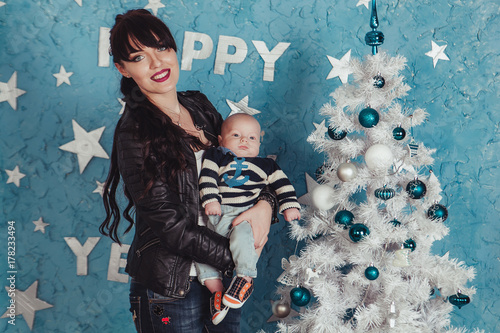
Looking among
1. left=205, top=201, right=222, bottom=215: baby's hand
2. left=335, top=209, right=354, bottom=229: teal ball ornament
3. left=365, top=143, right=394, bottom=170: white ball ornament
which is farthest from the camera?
left=335, top=209, right=354, bottom=229: teal ball ornament

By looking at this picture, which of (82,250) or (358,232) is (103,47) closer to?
(82,250)

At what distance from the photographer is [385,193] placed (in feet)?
5.42

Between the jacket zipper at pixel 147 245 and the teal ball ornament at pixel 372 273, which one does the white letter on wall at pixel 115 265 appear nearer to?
the jacket zipper at pixel 147 245

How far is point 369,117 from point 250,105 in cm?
76

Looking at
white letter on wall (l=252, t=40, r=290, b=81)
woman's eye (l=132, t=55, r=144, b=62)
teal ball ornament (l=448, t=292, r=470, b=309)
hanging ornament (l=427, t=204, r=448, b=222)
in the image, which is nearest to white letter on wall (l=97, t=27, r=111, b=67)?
white letter on wall (l=252, t=40, r=290, b=81)

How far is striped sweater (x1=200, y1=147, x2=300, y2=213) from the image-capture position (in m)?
1.44

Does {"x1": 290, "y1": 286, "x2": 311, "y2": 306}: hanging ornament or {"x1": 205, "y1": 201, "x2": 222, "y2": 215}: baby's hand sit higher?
{"x1": 205, "y1": 201, "x2": 222, "y2": 215}: baby's hand

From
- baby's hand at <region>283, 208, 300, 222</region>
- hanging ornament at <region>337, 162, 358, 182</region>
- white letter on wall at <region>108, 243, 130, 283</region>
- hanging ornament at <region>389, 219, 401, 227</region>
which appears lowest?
white letter on wall at <region>108, 243, 130, 283</region>

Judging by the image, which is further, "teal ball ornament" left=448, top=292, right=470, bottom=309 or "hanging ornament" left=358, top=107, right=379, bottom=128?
"teal ball ornament" left=448, top=292, right=470, bottom=309

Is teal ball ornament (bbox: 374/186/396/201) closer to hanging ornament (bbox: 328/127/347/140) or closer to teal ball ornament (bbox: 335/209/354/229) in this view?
teal ball ornament (bbox: 335/209/354/229)

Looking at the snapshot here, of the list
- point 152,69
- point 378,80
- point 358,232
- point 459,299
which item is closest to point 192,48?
point 152,69

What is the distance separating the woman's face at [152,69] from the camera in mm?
1399

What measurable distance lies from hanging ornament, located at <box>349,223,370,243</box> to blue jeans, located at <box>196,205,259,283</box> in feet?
1.47

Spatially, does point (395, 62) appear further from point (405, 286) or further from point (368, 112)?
point (405, 286)
